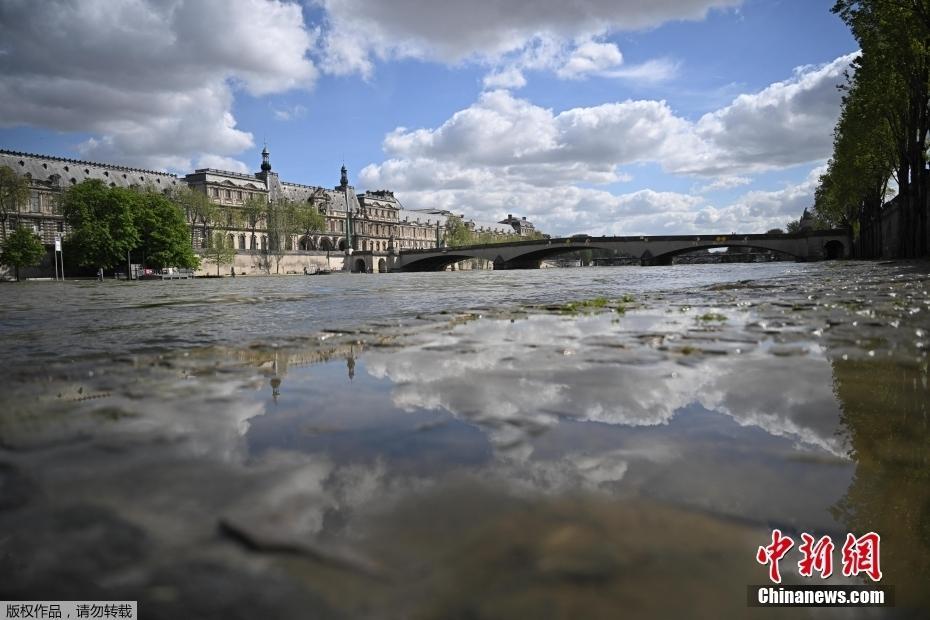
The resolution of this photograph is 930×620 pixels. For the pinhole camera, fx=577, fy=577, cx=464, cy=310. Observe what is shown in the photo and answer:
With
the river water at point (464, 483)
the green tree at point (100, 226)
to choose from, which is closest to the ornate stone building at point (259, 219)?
the green tree at point (100, 226)

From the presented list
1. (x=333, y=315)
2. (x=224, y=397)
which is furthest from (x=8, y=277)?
(x=224, y=397)

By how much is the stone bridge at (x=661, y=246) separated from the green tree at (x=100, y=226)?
45.9 m

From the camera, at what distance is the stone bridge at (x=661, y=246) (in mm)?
65312

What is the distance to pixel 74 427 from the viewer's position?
2.37 m

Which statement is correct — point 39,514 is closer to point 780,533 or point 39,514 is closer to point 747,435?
point 780,533

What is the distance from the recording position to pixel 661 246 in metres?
74.2

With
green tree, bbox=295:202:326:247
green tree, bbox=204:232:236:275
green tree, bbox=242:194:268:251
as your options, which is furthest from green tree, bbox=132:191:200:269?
green tree, bbox=295:202:326:247

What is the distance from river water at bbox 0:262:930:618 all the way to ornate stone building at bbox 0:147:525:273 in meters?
87.7

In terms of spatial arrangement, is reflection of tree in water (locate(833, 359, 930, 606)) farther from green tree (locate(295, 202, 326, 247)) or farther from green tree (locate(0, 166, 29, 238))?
green tree (locate(295, 202, 326, 247))

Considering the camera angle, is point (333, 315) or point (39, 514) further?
point (333, 315)

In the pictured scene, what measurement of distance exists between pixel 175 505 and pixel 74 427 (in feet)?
3.93

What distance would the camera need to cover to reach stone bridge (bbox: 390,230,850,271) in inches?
2571

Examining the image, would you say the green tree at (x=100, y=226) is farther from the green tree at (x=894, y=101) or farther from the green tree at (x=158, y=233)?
the green tree at (x=894, y=101)

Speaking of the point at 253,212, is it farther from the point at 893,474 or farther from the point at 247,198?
the point at 893,474
